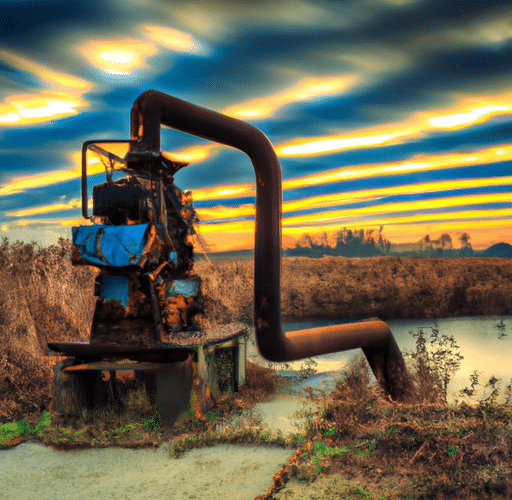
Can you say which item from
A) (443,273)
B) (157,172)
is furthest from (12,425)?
(443,273)

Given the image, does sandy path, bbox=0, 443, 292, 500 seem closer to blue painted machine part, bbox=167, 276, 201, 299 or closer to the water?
blue painted machine part, bbox=167, 276, 201, 299

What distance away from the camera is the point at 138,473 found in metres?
5.18

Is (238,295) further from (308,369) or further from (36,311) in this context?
(36,311)

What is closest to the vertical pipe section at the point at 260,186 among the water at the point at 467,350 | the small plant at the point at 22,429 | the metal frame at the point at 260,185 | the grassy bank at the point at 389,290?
the metal frame at the point at 260,185

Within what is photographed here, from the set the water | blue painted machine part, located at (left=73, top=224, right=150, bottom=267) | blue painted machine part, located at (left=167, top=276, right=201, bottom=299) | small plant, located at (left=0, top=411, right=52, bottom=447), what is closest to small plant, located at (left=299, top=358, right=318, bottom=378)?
the water

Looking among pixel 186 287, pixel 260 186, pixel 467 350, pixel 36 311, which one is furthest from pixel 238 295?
pixel 260 186

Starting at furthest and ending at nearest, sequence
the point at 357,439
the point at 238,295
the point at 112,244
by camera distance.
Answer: the point at 238,295 → the point at 112,244 → the point at 357,439

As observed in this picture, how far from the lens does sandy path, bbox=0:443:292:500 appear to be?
4754 millimetres

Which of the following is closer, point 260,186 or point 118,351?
point 260,186

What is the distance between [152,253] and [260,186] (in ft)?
4.83

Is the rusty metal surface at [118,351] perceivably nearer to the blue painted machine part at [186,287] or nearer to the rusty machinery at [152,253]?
the rusty machinery at [152,253]

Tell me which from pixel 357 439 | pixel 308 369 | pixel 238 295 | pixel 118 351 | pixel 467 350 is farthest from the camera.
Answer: pixel 238 295

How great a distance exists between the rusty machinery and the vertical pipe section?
0.01m

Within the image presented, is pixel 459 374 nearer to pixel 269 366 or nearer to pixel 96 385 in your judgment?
pixel 269 366
